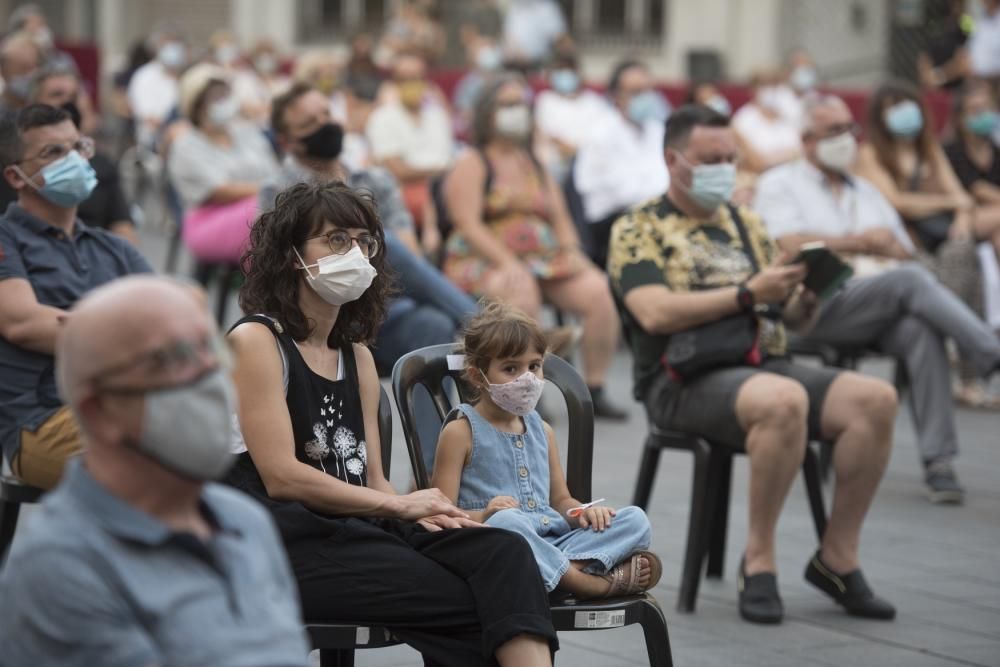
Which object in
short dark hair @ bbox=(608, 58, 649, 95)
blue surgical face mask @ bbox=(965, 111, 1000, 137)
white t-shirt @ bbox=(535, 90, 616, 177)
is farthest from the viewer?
white t-shirt @ bbox=(535, 90, 616, 177)

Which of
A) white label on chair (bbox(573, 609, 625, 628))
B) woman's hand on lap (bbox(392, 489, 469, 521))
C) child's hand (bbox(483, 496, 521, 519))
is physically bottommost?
white label on chair (bbox(573, 609, 625, 628))

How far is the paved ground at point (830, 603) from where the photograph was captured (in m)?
4.78

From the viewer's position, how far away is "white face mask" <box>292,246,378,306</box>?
3.75m

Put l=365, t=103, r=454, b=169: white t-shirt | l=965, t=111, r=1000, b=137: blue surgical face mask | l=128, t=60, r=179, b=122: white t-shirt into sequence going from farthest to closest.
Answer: l=128, t=60, r=179, b=122: white t-shirt
l=365, t=103, r=454, b=169: white t-shirt
l=965, t=111, r=1000, b=137: blue surgical face mask

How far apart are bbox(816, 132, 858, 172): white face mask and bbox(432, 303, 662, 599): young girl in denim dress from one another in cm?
360

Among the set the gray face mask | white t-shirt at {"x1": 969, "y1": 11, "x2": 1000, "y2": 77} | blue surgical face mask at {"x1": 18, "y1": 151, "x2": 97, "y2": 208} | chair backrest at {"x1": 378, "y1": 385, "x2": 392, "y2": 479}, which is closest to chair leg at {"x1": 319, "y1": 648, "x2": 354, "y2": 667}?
chair backrest at {"x1": 378, "y1": 385, "x2": 392, "y2": 479}

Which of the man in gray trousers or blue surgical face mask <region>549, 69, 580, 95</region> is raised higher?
the man in gray trousers

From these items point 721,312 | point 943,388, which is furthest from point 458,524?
point 943,388

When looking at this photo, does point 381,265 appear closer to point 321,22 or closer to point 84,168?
point 84,168

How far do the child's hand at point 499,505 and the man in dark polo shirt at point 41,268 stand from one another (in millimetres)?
1264

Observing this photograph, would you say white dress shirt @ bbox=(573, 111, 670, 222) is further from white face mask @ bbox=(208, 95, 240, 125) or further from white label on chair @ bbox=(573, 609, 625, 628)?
white label on chair @ bbox=(573, 609, 625, 628)

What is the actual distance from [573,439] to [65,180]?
1.79 meters

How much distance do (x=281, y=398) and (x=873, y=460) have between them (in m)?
2.48

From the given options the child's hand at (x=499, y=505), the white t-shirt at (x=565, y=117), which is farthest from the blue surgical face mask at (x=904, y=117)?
the white t-shirt at (x=565, y=117)
